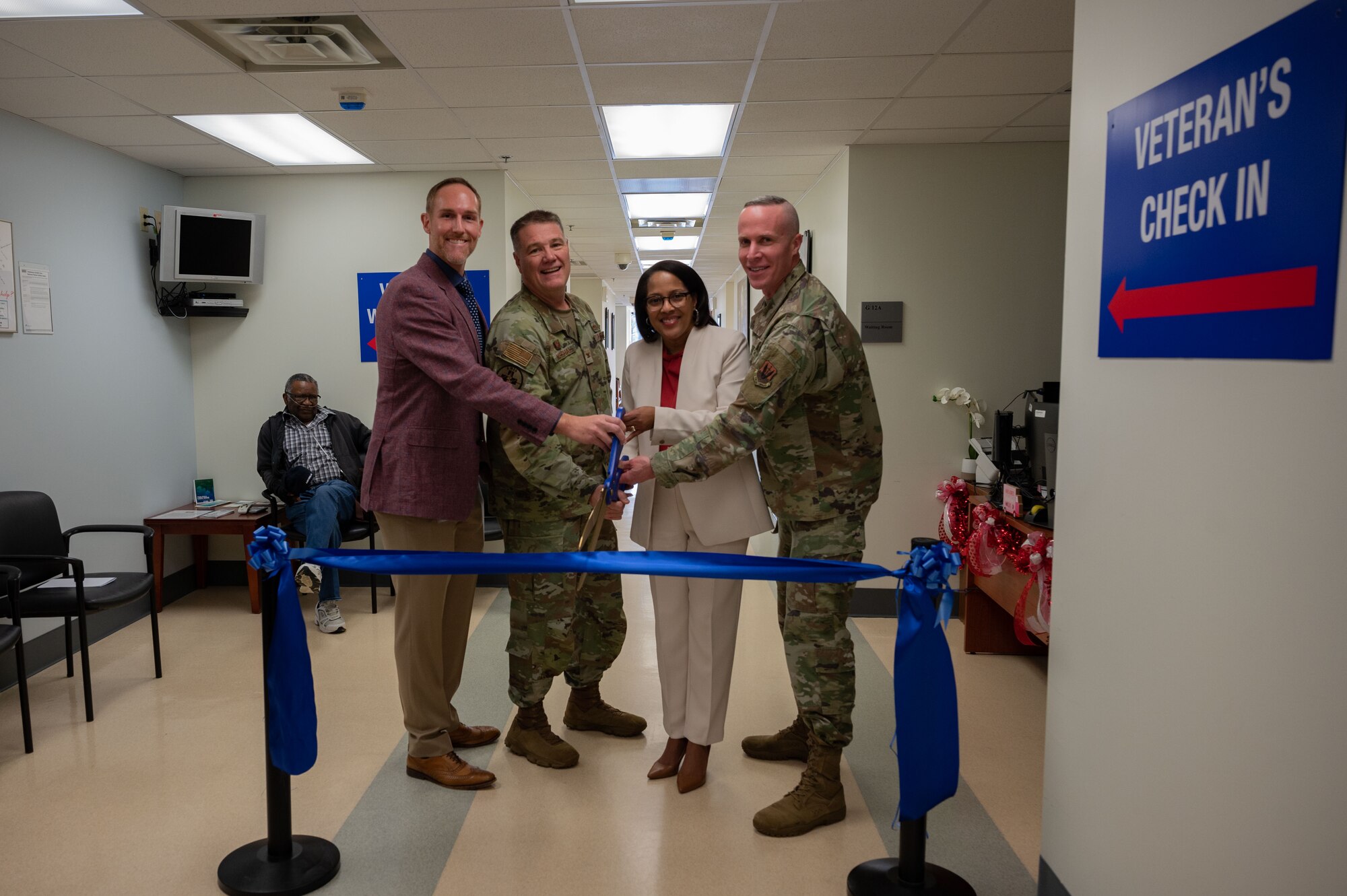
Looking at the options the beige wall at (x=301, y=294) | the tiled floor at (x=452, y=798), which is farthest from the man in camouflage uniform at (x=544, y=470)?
the beige wall at (x=301, y=294)

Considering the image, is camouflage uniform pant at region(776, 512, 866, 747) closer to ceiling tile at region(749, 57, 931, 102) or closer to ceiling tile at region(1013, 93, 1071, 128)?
ceiling tile at region(749, 57, 931, 102)

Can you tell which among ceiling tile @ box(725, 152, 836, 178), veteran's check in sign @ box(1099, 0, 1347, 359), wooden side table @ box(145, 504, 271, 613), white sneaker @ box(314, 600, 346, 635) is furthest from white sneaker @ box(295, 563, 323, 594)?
veteran's check in sign @ box(1099, 0, 1347, 359)

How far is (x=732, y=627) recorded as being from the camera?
2684 millimetres

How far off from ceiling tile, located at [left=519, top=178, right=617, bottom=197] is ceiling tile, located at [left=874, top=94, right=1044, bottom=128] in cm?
206

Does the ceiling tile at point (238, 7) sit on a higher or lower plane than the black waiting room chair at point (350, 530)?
higher

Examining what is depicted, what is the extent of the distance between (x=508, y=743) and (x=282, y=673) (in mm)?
1060

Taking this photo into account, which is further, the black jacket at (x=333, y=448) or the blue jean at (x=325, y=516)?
the black jacket at (x=333, y=448)

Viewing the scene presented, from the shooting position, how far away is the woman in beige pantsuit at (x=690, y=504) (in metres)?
2.61

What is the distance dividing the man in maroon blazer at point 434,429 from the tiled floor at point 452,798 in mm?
279

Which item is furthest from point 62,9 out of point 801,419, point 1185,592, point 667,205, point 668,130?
point 667,205

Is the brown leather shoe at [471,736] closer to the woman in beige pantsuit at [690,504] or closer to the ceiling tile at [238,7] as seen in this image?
the woman in beige pantsuit at [690,504]

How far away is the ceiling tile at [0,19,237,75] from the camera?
9.59 ft

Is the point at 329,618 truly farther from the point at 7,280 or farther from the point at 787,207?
the point at 787,207

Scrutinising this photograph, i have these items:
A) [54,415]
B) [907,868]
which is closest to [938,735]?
[907,868]
